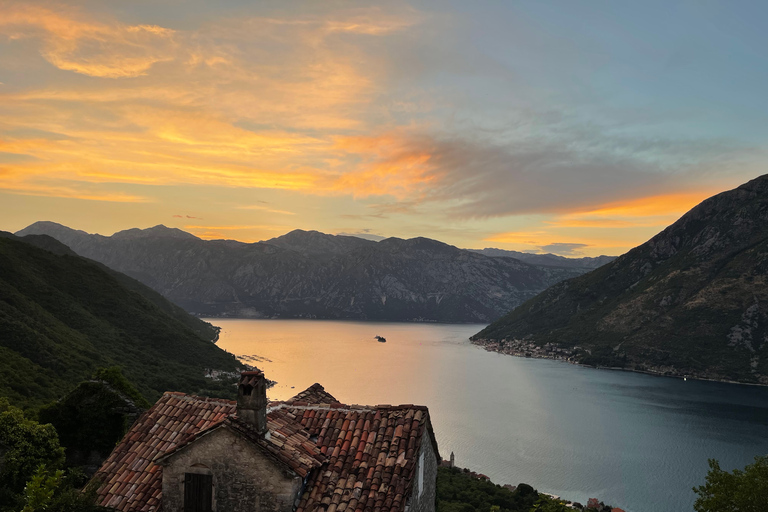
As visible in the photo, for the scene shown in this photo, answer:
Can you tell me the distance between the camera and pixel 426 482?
59.3 feet

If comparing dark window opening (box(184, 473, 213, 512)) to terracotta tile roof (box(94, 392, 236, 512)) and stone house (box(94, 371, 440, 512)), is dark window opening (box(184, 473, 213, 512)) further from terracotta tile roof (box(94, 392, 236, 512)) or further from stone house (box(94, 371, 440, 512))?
terracotta tile roof (box(94, 392, 236, 512))

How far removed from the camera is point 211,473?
15.3 m

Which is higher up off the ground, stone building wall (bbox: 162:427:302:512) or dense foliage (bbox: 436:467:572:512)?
stone building wall (bbox: 162:427:302:512)

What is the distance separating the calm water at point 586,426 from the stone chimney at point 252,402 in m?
83.1

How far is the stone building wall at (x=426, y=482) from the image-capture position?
16.2 m

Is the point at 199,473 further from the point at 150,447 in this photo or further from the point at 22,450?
the point at 22,450

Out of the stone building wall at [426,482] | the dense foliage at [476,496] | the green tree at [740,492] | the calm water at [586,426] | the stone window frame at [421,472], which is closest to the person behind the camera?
the stone building wall at [426,482]

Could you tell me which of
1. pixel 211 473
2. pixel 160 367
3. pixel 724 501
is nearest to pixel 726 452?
pixel 724 501

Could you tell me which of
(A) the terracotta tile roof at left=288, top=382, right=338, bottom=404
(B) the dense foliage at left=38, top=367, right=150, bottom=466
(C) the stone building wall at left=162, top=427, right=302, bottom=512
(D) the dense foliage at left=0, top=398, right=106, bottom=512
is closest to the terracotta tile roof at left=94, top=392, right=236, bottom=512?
(C) the stone building wall at left=162, top=427, right=302, bottom=512

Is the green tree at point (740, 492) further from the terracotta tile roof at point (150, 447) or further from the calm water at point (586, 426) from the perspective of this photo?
the calm water at point (586, 426)

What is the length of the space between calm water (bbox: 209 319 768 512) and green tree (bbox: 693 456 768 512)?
173ft

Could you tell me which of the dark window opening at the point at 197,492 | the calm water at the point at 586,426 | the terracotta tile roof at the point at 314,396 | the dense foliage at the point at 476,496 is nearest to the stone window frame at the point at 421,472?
the dark window opening at the point at 197,492

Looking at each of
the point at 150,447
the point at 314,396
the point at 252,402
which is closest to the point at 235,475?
the point at 252,402

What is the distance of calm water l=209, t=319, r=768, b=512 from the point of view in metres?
92.6
